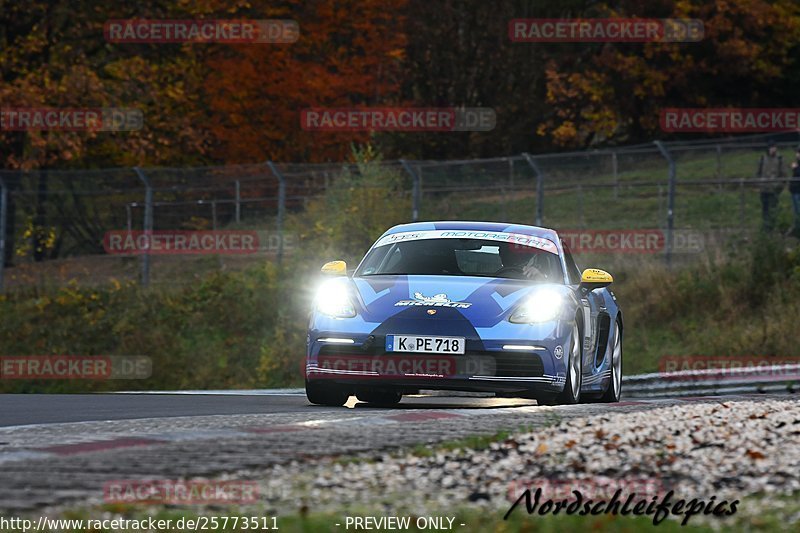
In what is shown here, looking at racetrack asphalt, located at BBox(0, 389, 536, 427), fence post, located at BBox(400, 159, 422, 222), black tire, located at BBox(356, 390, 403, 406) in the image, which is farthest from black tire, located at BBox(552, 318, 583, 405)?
fence post, located at BBox(400, 159, 422, 222)

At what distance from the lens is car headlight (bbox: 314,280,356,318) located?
1290 cm

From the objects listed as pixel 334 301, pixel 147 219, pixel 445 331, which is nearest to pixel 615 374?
pixel 445 331

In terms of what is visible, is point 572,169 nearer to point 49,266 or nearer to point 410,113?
point 49,266

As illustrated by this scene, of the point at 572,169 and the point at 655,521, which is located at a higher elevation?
the point at 572,169

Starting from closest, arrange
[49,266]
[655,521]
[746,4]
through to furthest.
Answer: [655,521] → [49,266] → [746,4]

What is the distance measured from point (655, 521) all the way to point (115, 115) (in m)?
31.4

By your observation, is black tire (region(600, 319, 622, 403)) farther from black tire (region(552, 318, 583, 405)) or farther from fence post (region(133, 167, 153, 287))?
fence post (region(133, 167, 153, 287))

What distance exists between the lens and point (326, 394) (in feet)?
43.8

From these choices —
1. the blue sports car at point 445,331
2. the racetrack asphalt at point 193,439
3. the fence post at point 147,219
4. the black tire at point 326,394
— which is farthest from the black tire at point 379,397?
the fence post at point 147,219

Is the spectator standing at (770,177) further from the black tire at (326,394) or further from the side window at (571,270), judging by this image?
the black tire at (326,394)

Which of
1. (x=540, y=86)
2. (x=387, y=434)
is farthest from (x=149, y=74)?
(x=387, y=434)

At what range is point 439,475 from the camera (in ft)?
24.9

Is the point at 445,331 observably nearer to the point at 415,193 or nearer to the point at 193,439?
the point at 193,439

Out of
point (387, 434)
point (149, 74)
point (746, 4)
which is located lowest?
point (387, 434)
